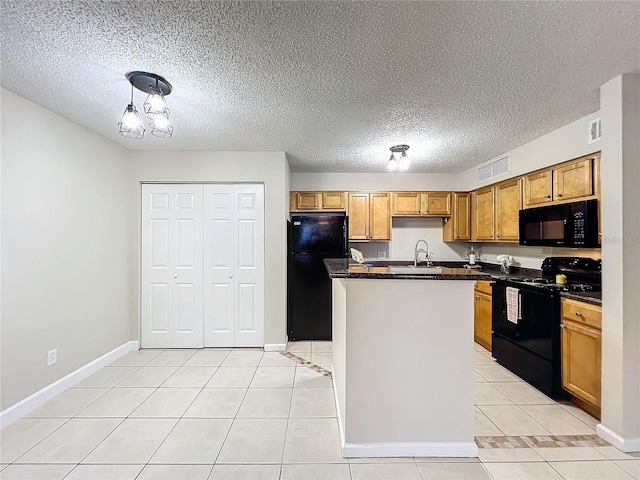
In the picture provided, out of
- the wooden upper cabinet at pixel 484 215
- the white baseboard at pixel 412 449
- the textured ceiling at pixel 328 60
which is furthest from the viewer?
the wooden upper cabinet at pixel 484 215

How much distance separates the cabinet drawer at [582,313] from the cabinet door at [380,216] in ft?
7.83

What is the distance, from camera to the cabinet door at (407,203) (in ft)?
14.9

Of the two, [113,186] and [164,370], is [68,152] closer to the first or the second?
[113,186]

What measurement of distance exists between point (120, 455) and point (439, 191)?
4.63 metres

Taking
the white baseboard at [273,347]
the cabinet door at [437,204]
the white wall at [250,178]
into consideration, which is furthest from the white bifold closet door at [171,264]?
the cabinet door at [437,204]

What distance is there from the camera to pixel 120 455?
1839 millimetres

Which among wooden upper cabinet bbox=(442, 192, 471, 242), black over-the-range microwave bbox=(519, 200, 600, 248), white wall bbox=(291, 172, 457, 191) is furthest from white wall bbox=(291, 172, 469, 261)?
black over-the-range microwave bbox=(519, 200, 600, 248)

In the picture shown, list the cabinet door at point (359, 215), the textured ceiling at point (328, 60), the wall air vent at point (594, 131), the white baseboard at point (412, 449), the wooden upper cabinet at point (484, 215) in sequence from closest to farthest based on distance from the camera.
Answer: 1. the textured ceiling at point (328, 60)
2. the white baseboard at point (412, 449)
3. the wall air vent at point (594, 131)
4. the wooden upper cabinet at point (484, 215)
5. the cabinet door at point (359, 215)

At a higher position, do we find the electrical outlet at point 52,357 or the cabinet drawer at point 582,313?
the cabinet drawer at point 582,313

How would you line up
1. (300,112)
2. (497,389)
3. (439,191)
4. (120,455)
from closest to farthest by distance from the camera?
(120,455) < (300,112) < (497,389) < (439,191)

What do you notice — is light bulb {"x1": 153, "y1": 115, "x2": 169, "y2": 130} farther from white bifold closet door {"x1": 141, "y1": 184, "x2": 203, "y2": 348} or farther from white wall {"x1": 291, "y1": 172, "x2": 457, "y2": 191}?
white wall {"x1": 291, "y1": 172, "x2": 457, "y2": 191}

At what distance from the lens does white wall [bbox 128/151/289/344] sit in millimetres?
3611

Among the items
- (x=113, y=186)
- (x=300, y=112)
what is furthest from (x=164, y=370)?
(x=300, y=112)

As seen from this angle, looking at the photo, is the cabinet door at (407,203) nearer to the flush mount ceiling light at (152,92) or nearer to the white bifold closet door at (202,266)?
the white bifold closet door at (202,266)
